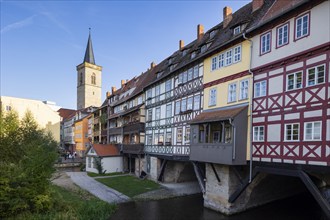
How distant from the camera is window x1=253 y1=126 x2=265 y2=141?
13.6 metres

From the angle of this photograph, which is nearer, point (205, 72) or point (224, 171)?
point (224, 171)

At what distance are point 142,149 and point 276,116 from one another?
17.7 metres

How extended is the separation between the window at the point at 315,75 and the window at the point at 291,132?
203 cm

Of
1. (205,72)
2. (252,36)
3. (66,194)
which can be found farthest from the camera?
(66,194)

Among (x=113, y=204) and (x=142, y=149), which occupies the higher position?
(x=142, y=149)

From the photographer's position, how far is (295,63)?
1197 cm

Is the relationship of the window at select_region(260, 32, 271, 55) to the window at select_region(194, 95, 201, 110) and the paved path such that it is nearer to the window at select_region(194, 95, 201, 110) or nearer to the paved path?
the window at select_region(194, 95, 201, 110)

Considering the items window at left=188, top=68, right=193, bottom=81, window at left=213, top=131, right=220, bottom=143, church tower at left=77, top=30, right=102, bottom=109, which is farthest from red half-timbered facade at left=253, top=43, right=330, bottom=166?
church tower at left=77, top=30, right=102, bottom=109

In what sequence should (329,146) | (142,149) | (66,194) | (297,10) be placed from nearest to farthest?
1. (329,146)
2. (297,10)
3. (66,194)
4. (142,149)

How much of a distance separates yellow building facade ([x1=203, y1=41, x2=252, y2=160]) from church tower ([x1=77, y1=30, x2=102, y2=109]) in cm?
5328

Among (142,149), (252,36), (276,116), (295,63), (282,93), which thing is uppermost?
(252,36)

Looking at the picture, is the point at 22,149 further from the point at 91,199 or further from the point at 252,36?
the point at 252,36

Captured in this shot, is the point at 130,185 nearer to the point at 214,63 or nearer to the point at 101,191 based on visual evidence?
the point at 101,191

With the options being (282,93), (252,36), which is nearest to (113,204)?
(282,93)
